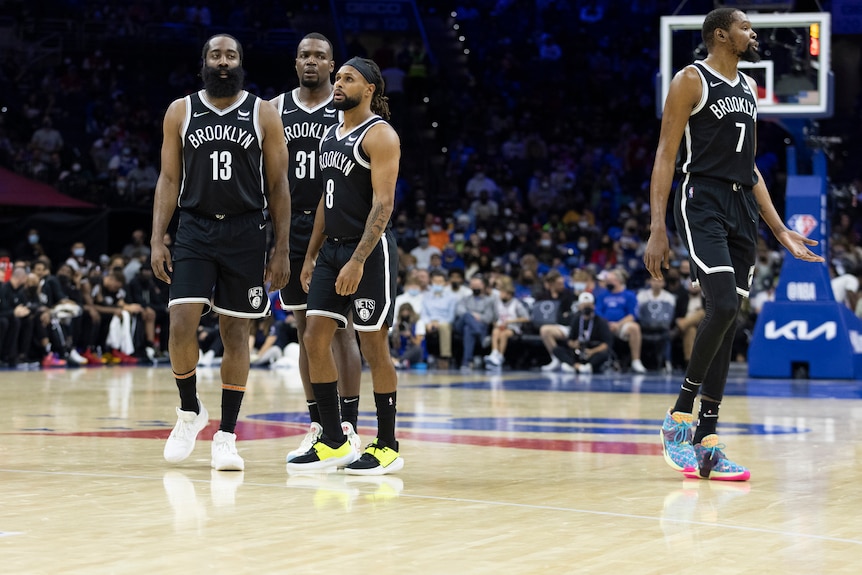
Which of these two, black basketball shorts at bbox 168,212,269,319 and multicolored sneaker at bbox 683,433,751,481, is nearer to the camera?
multicolored sneaker at bbox 683,433,751,481

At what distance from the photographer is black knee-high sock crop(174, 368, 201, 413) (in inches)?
246

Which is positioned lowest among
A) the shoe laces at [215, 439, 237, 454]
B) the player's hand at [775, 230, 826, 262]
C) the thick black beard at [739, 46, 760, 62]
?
the shoe laces at [215, 439, 237, 454]

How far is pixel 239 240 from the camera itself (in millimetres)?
6156

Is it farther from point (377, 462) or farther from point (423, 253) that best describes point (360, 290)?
point (423, 253)

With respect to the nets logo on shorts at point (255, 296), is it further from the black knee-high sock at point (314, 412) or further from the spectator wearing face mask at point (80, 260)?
the spectator wearing face mask at point (80, 260)

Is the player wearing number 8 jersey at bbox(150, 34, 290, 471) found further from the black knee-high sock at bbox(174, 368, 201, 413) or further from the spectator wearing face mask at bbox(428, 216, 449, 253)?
the spectator wearing face mask at bbox(428, 216, 449, 253)

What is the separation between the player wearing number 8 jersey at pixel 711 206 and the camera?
5.84 m

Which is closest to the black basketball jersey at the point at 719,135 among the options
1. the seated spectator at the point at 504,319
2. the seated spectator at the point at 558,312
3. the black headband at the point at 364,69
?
the black headband at the point at 364,69

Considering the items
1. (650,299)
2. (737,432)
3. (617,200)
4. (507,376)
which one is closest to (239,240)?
(737,432)

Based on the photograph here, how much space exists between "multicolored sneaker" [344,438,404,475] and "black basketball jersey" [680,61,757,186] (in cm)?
197

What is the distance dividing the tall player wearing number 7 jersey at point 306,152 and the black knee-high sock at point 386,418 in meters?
0.45

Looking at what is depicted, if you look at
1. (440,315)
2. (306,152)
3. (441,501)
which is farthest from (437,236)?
(441,501)

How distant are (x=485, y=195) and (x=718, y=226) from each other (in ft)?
56.8

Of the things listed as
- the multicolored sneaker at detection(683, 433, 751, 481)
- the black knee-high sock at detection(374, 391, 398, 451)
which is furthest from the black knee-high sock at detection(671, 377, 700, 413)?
the black knee-high sock at detection(374, 391, 398, 451)
